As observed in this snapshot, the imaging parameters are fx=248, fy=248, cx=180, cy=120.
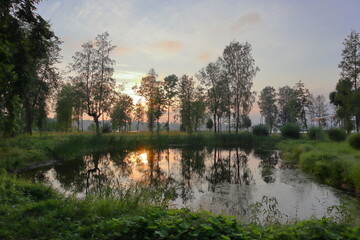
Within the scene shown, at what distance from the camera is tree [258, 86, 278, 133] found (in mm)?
63531

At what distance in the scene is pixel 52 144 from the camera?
1978cm

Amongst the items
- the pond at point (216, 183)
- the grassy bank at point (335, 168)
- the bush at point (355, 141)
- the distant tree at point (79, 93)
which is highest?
the distant tree at point (79, 93)

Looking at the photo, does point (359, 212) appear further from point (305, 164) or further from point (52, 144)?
point (52, 144)

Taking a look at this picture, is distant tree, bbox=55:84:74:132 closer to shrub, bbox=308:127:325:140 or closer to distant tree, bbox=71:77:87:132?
distant tree, bbox=71:77:87:132

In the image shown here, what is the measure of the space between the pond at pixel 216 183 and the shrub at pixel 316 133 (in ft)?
43.5

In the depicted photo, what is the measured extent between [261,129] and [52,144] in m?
28.6

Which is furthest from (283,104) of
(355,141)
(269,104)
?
(355,141)

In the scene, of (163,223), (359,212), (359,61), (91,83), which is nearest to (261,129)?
(359,61)

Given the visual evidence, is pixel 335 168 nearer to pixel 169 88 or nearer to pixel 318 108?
pixel 169 88

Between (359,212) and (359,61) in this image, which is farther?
(359,61)

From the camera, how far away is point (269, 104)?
63.8 metres

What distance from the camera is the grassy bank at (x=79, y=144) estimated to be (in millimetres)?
14891

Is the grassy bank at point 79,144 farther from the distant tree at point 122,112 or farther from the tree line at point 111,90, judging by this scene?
the distant tree at point 122,112

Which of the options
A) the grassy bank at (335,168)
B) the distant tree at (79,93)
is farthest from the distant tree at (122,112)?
the grassy bank at (335,168)
